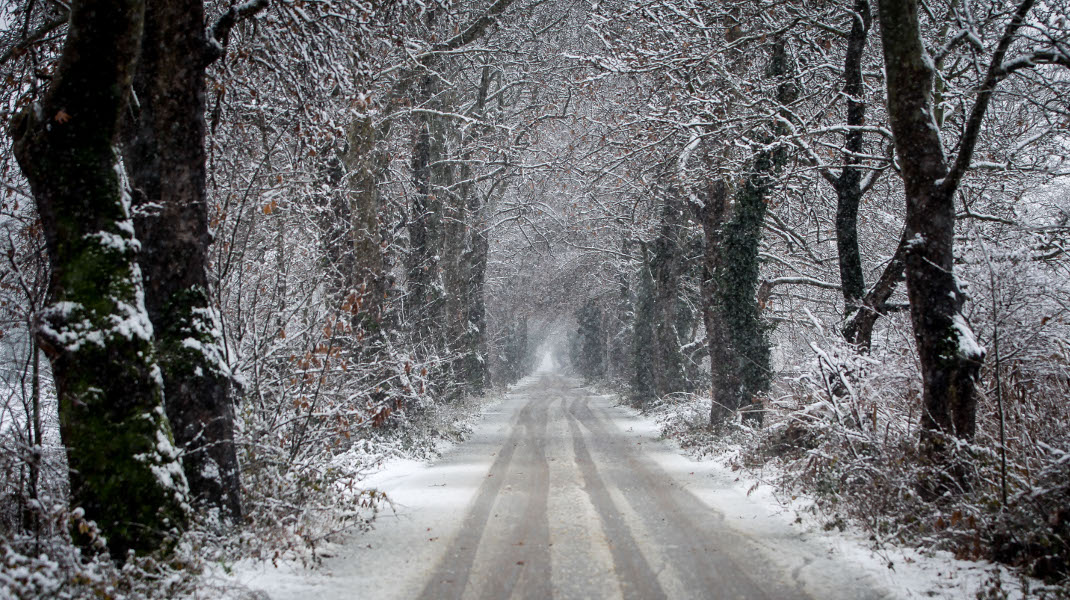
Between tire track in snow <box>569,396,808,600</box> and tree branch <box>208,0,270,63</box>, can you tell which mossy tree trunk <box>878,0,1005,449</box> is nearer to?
tire track in snow <box>569,396,808,600</box>

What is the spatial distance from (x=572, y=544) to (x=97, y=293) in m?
4.79

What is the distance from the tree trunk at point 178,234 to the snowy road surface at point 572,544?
1426 mm

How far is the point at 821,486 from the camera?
Answer: 8352 millimetres

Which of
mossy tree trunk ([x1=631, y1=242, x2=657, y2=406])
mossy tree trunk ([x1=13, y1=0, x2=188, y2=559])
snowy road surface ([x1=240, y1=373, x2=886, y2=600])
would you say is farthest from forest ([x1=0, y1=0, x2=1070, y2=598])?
mossy tree trunk ([x1=631, y1=242, x2=657, y2=406])

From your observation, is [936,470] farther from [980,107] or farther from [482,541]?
[482,541]

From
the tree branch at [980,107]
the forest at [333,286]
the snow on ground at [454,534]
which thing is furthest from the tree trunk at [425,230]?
the tree branch at [980,107]

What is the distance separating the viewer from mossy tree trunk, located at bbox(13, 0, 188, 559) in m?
4.82

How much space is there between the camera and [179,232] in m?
6.02

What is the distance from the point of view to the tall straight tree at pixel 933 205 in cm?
669

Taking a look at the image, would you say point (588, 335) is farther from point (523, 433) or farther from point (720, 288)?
point (720, 288)

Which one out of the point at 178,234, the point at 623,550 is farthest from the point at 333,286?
the point at 623,550

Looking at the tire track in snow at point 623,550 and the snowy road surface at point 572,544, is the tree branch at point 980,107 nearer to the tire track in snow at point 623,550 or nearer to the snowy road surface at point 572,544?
the snowy road surface at point 572,544

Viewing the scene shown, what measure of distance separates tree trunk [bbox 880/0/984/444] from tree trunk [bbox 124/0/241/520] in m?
6.74

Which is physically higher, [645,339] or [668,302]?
[668,302]
